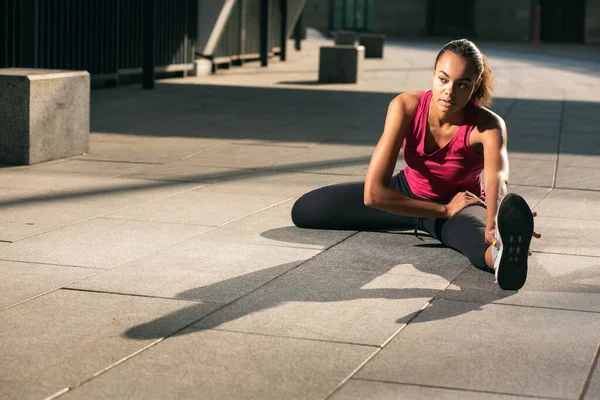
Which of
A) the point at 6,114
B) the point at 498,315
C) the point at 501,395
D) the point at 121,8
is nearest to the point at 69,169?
the point at 6,114

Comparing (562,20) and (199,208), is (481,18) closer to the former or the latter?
(562,20)

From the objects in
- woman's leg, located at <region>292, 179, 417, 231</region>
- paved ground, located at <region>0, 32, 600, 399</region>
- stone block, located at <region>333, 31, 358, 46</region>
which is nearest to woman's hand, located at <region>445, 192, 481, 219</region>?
paved ground, located at <region>0, 32, 600, 399</region>

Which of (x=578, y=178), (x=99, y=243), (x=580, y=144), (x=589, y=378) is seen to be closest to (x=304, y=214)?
(x=99, y=243)

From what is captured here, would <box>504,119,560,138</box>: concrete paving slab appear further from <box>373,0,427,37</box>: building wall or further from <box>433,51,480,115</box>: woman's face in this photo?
<box>373,0,427,37</box>: building wall

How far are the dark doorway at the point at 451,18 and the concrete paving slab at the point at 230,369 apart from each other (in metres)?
53.2

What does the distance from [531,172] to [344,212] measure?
3.68 metres

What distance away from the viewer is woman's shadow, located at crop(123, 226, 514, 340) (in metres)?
5.11

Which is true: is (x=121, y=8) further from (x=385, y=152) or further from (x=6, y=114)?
(x=385, y=152)

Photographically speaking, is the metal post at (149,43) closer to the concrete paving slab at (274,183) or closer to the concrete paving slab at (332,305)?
the concrete paving slab at (274,183)

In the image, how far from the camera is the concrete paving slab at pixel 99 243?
246 inches

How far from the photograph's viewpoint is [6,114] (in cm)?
1005

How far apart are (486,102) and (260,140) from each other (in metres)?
6.33

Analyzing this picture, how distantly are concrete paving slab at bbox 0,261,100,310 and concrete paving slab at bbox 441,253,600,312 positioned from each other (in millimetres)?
1902

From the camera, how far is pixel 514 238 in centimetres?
545
